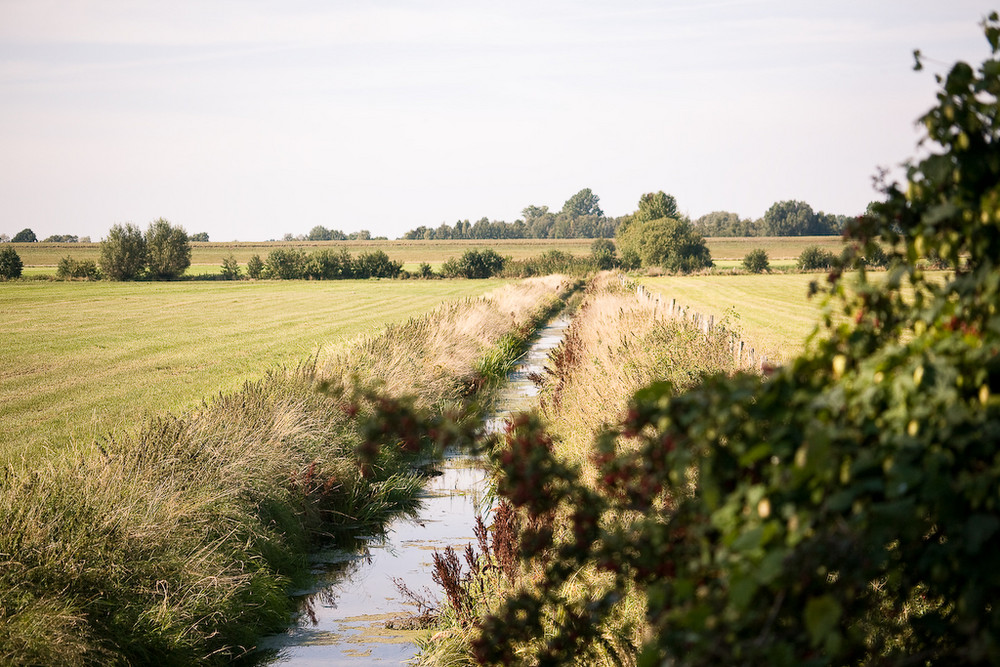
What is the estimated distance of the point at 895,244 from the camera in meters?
2.28

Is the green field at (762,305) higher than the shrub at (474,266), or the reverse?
the shrub at (474,266)

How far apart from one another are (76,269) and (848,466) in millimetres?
77949

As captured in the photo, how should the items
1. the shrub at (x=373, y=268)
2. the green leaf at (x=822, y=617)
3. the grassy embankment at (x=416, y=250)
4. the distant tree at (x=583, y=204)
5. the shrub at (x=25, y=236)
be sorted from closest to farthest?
1. the green leaf at (x=822, y=617)
2. the shrub at (x=373, y=268)
3. the grassy embankment at (x=416, y=250)
4. the shrub at (x=25, y=236)
5. the distant tree at (x=583, y=204)

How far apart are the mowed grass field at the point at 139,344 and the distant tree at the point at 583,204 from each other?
146465mm

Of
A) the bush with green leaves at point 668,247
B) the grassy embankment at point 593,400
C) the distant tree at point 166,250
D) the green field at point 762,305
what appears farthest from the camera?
the bush with green leaves at point 668,247

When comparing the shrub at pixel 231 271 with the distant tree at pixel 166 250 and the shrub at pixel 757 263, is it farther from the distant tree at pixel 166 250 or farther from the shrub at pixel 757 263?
the shrub at pixel 757 263

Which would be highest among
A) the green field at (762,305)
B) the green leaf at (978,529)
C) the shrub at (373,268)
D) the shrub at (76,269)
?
the shrub at (76,269)

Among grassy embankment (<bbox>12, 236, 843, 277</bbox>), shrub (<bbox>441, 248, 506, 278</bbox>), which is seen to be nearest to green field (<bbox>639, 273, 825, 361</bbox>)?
shrub (<bbox>441, 248, 506, 278</bbox>)

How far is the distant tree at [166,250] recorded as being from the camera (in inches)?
2948

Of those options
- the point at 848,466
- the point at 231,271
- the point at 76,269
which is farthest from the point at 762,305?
the point at 76,269

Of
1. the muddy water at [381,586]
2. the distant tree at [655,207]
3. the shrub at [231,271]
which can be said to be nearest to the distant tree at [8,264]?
the shrub at [231,271]

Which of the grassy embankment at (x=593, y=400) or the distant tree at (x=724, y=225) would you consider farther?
the distant tree at (x=724, y=225)

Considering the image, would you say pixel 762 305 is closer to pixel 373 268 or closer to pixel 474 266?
pixel 474 266

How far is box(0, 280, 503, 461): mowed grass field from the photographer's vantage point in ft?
48.0
